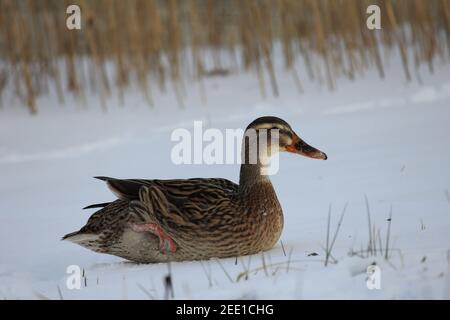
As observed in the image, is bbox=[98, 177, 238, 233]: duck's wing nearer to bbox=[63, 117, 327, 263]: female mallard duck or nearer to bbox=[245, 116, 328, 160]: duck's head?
bbox=[63, 117, 327, 263]: female mallard duck

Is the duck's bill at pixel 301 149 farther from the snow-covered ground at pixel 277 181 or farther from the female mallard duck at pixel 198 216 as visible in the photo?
the snow-covered ground at pixel 277 181

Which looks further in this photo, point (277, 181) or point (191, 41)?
point (191, 41)

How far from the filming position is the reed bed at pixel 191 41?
9766mm

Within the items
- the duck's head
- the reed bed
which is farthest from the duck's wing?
the reed bed

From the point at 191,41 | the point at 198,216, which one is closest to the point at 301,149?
the point at 198,216

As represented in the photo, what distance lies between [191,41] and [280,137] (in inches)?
252

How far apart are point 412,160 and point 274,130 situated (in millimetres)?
2346

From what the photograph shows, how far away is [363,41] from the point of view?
33.1ft

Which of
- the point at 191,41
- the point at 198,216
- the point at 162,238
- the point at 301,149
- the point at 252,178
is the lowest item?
the point at 162,238

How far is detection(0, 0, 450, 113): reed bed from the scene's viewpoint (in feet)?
32.0

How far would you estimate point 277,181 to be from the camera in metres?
6.32

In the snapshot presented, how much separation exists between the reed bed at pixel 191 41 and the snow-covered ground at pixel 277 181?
0.27 meters

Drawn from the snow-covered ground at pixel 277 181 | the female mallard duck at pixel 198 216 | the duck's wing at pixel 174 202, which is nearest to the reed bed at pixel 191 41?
the snow-covered ground at pixel 277 181

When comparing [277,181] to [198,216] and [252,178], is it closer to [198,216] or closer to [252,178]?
[252,178]
